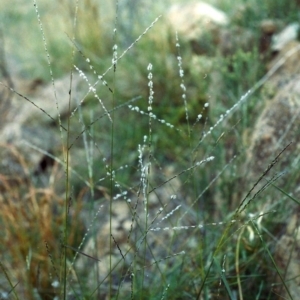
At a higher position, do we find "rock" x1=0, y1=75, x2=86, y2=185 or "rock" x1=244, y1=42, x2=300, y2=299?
"rock" x1=0, y1=75, x2=86, y2=185

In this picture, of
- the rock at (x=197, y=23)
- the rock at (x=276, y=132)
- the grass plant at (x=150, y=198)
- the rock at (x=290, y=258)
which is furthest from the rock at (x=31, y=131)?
the rock at (x=290, y=258)

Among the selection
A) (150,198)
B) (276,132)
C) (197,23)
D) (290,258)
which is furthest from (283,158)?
(197,23)

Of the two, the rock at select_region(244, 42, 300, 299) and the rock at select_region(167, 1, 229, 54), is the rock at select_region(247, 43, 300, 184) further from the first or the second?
the rock at select_region(167, 1, 229, 54)

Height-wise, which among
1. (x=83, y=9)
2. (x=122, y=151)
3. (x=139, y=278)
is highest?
(x=83, y=9)

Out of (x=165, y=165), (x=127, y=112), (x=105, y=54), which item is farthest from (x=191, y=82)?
(x=105, y=54)

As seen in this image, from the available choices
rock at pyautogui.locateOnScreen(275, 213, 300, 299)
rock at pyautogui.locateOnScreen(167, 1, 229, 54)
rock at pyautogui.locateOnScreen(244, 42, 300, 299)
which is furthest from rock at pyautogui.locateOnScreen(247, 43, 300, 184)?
rock at pyautogui.locateOnScreen(167, 1, 229, 54)

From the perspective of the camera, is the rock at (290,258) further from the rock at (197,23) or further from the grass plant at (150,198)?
the rock at (197,23)

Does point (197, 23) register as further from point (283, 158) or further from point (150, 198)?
point (283, 158)

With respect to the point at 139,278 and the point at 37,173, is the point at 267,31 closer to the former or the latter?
the point at 37,173
